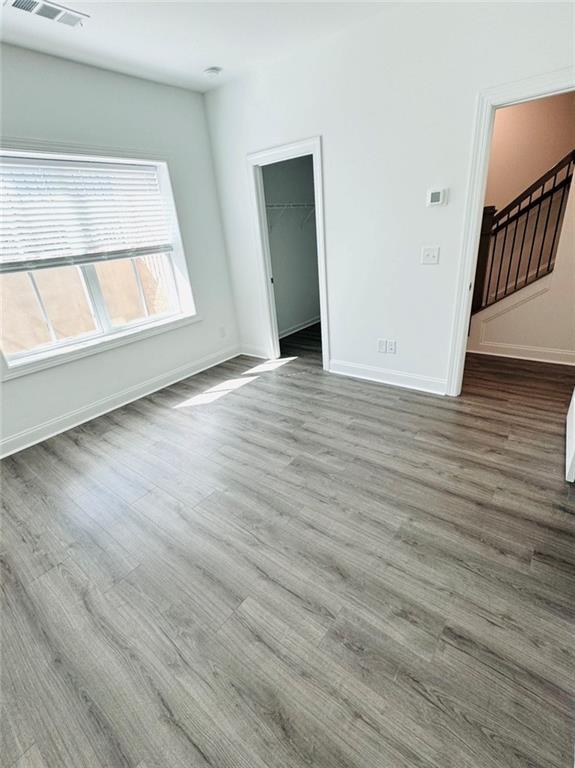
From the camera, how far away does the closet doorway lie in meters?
3.89

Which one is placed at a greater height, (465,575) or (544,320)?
(544,320)

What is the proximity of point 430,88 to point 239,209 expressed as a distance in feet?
6.95

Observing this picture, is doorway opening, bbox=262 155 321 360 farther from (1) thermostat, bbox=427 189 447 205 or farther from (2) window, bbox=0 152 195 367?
(1) thermostat, bbox=427 189 447 205

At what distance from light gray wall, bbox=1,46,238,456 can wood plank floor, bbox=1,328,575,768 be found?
534 mm

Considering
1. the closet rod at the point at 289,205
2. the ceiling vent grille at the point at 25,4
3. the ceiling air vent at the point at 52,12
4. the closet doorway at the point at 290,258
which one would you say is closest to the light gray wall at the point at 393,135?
the closet doorway at the point at 290,258

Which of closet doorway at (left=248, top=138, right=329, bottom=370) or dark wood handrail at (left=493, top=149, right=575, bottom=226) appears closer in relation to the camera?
dark wood handrail at (left=493, top=149, right=575, bottom=226)

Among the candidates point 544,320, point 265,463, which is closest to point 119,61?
point 265,463

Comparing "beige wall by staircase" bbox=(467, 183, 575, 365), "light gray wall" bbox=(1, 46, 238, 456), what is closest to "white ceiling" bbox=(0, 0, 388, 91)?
"light gray wall" bbox=(1, 46, 238, 456)

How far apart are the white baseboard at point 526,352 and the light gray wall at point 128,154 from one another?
3122 mm

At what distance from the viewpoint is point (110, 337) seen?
333 centimetres

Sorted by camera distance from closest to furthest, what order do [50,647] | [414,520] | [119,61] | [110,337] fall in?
[50,647], [414,520], [119,61], [110,337]

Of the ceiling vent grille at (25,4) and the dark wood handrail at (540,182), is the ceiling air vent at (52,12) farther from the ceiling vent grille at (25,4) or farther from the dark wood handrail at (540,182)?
the dark wood handrail at (540,182)

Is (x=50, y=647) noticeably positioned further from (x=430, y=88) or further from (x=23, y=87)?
(x=430, y=88)

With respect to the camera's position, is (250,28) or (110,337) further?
(110,337)
